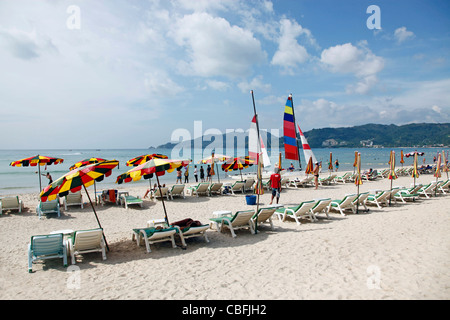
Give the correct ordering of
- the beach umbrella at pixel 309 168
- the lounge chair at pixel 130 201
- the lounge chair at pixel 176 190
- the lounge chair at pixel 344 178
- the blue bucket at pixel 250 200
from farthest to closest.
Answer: the lounge chair at pixel 344 178
the beach umbrella at pixel 309 168
the lounge chair at pixel 176 190
the blue bucket at pixel 250 200
the lounge chair at pixel 130 201

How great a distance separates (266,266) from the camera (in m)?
4.88

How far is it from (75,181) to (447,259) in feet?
22.7

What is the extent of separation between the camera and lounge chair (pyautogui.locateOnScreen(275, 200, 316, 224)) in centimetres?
822

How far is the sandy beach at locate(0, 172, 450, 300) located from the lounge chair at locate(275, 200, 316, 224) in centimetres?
25

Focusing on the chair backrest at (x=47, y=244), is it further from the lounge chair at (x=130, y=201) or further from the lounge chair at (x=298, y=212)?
the lounge chair at (x=298, y=212)

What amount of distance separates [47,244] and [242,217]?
14.0 feet

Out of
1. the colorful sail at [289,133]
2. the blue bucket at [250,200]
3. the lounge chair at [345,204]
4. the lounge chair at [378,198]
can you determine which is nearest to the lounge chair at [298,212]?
the lounge chair at [345,204]

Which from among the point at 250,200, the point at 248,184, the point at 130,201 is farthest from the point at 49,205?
the point at 248,184

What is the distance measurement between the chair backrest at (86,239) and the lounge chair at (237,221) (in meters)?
2.99

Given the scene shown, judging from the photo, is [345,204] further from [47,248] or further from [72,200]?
[72,200]

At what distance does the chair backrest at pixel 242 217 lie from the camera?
7000mm
